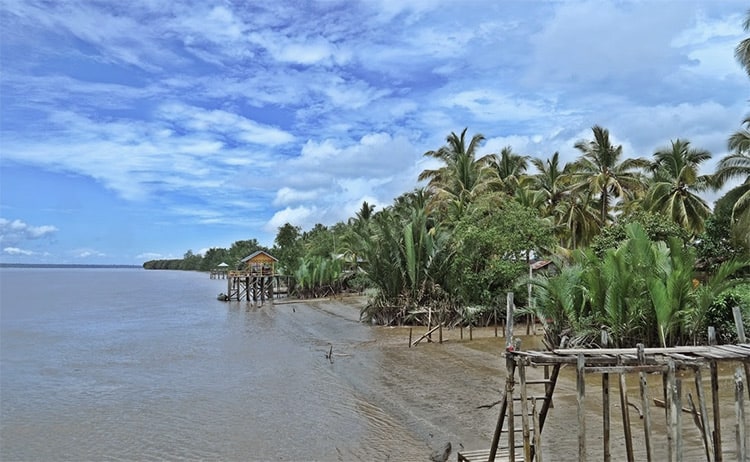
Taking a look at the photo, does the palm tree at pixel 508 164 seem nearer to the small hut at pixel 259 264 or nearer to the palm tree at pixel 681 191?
the palm tree at pixel 681 191

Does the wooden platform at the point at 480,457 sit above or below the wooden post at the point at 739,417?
below

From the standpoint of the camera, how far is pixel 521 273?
21344 millimetres

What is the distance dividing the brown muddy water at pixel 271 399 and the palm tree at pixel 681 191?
38.7ft

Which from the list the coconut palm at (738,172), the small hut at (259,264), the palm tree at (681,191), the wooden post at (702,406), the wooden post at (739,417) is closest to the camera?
the wooden post at (739,417)

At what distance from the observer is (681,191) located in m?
26.5

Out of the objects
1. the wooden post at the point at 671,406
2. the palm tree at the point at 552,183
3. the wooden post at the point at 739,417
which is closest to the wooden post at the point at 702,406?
the wooden post at the point at 739,417

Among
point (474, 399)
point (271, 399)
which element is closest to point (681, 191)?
point (474, 399)

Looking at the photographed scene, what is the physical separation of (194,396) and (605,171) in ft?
78.4

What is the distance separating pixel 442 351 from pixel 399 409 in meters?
6.27

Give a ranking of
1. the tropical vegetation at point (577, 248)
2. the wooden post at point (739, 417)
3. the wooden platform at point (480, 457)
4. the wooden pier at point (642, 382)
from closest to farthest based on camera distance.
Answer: the wooden pier at point (642, 382)
the wooden post at point (739, 417)
the wooden platform at point (480, 457)
the tropical vegetation at point (577, 248)

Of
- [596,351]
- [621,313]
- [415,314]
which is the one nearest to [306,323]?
[415,314]

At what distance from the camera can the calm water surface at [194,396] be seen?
9484 millimetres

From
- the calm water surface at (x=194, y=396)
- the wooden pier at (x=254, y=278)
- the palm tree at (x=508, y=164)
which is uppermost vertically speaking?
the palm tree at (x=508, y=164)

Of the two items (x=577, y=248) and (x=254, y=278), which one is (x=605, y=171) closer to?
(x=577, y=248)
